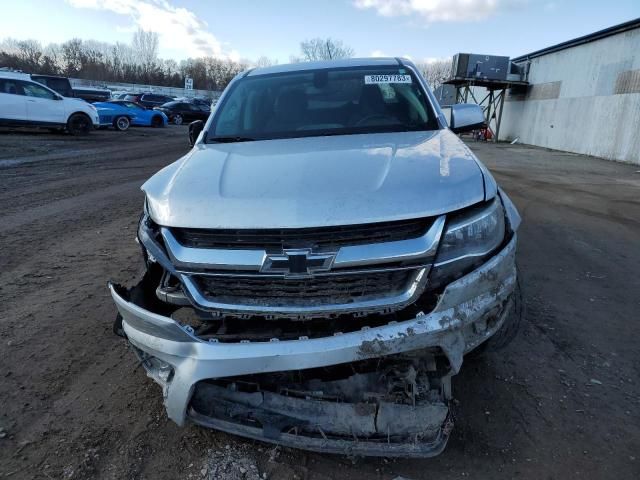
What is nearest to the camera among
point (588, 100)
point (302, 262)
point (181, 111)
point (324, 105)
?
point (302, 262)

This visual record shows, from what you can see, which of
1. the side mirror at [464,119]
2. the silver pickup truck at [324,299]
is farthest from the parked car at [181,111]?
the silver pickup truck at [324,299]

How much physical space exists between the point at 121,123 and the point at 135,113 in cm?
159

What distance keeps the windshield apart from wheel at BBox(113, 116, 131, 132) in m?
19.5

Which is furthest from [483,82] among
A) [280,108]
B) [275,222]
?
[275,222]

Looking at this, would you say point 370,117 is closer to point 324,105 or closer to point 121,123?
point 324,105

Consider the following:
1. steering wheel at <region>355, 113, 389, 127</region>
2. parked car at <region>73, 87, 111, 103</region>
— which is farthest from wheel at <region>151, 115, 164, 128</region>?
steering wheel at <region>355, 113, 389, 127</region>

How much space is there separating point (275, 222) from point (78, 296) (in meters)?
2.73

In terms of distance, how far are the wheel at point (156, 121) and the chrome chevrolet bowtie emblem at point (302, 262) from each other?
24398mm

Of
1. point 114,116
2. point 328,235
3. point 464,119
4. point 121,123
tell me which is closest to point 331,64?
point 464,119

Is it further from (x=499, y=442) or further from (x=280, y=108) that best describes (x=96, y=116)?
(x=499, y=442)

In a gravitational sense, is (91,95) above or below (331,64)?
below

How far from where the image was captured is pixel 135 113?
2262 cm

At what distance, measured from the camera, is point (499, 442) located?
2312 mm

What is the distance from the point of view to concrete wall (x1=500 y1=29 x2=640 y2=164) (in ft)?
54.6
